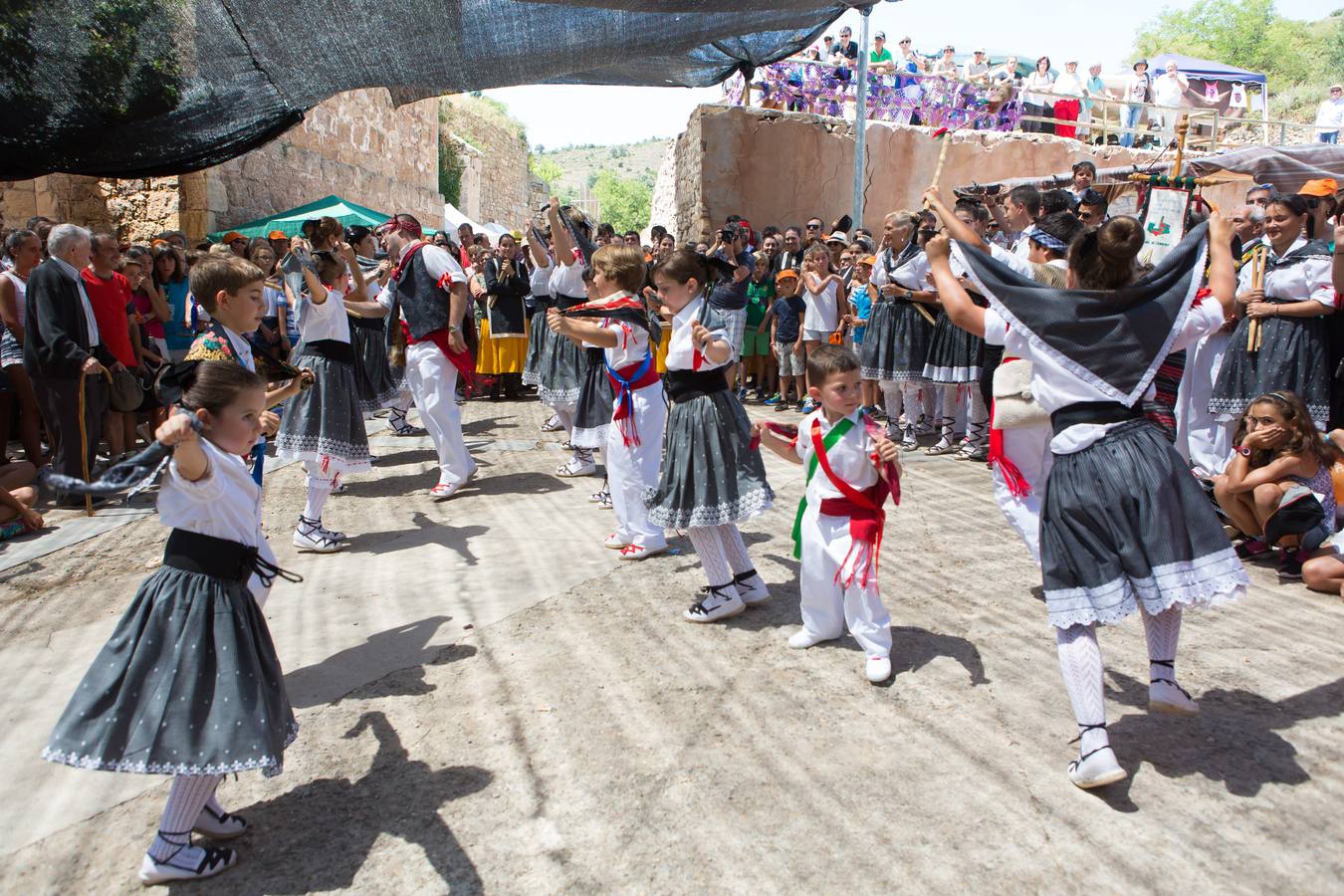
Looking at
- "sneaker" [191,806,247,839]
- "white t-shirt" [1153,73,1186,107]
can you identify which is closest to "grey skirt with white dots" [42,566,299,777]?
"sneaker" [191,806,247,839]

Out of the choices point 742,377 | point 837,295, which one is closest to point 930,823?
point 837,295

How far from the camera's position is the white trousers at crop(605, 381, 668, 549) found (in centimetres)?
498

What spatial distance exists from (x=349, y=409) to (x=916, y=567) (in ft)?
11.6

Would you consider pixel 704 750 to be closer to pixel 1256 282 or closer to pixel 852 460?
pixel 852 460

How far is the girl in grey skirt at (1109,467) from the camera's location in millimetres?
2645

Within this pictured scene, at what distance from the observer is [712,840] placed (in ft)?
8.09

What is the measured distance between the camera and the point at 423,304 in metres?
6.46

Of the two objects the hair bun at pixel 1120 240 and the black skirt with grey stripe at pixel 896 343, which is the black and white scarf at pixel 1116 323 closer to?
the hair bun at pixel 1120 240

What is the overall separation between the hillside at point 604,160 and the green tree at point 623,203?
3593cm

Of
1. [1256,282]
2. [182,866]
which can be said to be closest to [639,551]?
[182,866]

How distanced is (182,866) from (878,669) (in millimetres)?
2282

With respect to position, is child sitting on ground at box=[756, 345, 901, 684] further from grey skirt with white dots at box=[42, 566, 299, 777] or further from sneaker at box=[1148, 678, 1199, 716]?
grey skirt with white dots at box=[42, 566, 299, 777]

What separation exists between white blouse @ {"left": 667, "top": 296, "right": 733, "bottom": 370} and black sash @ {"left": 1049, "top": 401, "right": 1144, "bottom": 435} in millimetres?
1561

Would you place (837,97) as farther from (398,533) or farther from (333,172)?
(398,533)
